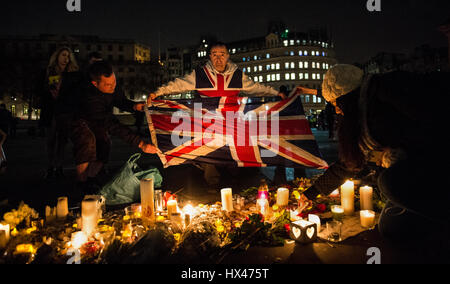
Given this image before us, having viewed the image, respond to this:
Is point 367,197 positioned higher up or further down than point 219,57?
further down

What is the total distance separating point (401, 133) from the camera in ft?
7.18

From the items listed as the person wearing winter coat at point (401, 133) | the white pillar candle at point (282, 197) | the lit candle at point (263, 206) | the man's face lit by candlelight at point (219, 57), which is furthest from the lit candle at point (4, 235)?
the man's face lit by candlelight at point (219, 57)

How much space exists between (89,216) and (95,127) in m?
1.65

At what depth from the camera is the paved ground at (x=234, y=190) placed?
2500mm

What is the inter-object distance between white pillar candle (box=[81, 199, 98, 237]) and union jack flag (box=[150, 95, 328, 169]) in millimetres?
1620

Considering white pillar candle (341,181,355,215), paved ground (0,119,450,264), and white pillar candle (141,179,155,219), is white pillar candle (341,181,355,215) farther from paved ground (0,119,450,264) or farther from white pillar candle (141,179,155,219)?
white pillar candle (141,179,155,219)

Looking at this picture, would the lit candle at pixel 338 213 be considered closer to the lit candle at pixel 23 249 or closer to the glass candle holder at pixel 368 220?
the glass candle holder at pixel 368 220

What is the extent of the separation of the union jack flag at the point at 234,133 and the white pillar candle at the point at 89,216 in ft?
5.31

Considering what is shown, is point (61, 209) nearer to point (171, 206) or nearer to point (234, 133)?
point (171, 206)

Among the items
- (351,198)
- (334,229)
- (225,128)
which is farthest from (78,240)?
(351,198)

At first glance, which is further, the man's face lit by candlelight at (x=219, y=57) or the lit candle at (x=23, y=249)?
the man's face lit by candlelight at (x=219, y=57)

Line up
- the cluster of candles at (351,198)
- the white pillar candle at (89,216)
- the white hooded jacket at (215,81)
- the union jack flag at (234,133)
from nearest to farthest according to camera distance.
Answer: the white pillar candle at (89,216) → the cluster of candles at (351,198) → the union jack flag at (234,133) → the white hooded jacket at (215,81)

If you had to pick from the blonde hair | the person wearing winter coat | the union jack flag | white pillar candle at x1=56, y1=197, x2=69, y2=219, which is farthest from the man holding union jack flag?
the blonde hair
